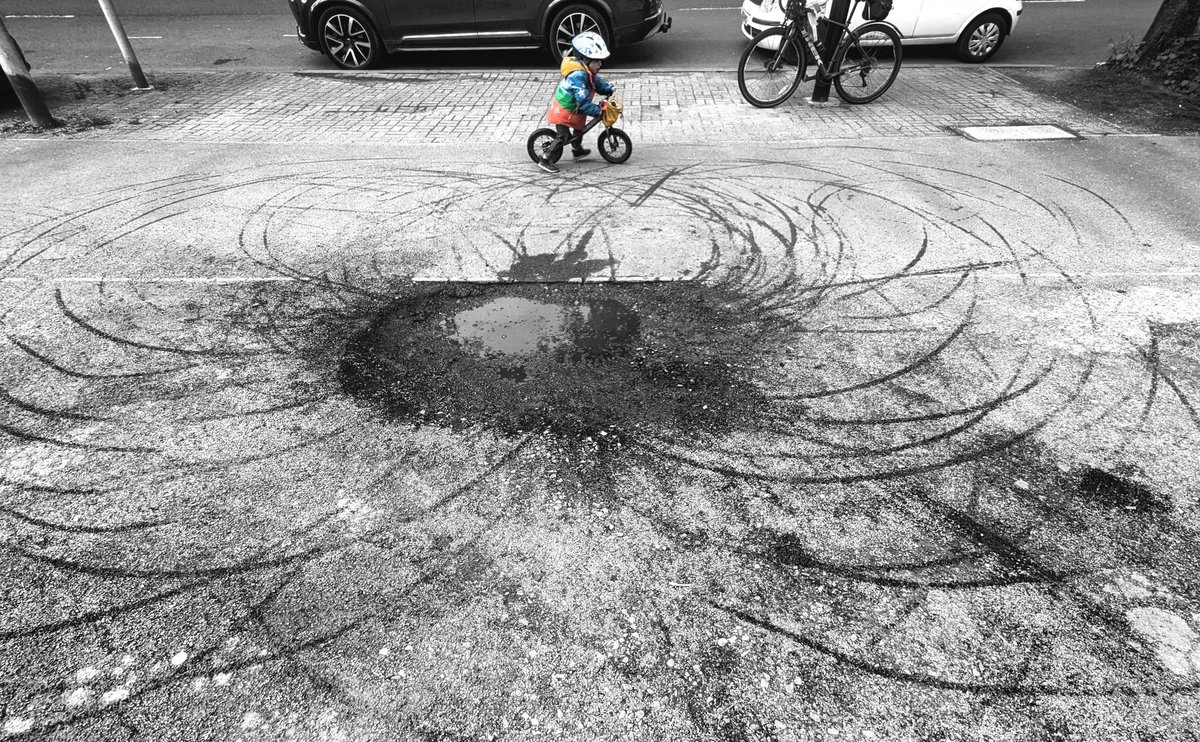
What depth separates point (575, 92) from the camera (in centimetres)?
635

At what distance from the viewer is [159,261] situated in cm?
531

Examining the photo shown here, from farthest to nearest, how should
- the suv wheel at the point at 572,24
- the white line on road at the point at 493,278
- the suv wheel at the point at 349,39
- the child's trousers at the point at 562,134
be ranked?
the suv wheel at the point at 349,39
the suv wheel at the point at 572,24
the child's trousers at the point at 562,134
the white line on road at the point at 493,278

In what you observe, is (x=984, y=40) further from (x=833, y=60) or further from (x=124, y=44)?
(x=124, y=44)

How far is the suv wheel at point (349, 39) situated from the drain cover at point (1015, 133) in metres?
8.93

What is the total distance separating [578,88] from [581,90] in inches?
1.4

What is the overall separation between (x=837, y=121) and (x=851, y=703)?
7.72m

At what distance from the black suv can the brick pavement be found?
0.46 m

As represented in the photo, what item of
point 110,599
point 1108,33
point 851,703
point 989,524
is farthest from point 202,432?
point 1108,33

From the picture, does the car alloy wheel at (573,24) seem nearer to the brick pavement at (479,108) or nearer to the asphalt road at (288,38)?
the brick pavement at (479,108)

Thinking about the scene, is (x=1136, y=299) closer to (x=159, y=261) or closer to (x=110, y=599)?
(x=110, y=599)

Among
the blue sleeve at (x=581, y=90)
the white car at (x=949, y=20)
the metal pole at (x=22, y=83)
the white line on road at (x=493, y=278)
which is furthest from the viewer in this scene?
the white car at (x=949, y=20)

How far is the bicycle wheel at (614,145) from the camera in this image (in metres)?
6.97

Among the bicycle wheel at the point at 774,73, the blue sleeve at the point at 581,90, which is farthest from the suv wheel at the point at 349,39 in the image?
the bicycle wheel at the point at 774,73

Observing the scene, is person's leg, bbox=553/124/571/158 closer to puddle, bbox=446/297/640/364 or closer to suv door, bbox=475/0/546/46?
puddle, bbox=446/297/640/364
